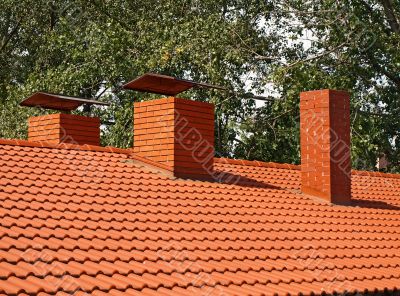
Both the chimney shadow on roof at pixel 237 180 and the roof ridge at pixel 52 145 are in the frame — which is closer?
the roof ridge at pixel 52 145

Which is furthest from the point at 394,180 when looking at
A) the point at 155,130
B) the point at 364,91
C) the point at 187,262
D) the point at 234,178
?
the point at 187,262

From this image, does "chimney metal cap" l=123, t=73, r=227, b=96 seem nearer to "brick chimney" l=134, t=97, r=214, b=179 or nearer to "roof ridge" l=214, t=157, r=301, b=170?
"brick chimney" l=134, t=97, r=214, b=179

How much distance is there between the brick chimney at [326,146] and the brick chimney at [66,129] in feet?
12.5

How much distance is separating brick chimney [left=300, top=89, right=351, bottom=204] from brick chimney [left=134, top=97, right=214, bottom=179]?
2029 millimetres

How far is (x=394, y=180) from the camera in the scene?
18.5 m

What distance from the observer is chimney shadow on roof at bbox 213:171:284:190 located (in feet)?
46.5

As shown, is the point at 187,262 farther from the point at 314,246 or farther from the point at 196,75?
the point at 196,75

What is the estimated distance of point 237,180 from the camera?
47.5ft

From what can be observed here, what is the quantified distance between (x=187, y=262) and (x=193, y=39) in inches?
673

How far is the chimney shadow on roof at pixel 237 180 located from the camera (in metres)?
14.2

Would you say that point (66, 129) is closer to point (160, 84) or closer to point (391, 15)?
point (160, 84)

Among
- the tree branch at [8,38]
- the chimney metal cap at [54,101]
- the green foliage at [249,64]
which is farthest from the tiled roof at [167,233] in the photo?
the tree branch at [8,38]

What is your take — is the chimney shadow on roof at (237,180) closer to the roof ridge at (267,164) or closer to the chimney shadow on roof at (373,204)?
the roof ridge at (267,164)

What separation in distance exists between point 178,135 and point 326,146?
9.58 ft
